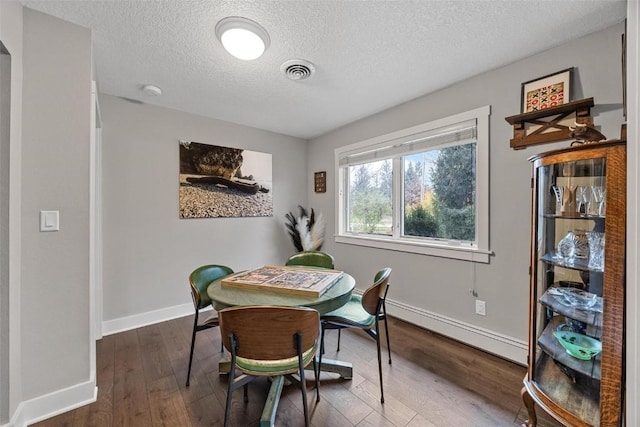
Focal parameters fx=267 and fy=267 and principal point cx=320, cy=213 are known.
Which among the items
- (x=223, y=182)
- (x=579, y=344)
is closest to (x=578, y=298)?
(x=579, y=344)

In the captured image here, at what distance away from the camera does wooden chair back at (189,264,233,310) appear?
1.80m

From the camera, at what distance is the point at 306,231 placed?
12.4 ft

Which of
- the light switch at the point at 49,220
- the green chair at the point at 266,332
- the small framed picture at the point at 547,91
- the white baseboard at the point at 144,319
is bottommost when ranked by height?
the white baseboard at the point at 144,319

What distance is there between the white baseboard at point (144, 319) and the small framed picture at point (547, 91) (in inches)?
148

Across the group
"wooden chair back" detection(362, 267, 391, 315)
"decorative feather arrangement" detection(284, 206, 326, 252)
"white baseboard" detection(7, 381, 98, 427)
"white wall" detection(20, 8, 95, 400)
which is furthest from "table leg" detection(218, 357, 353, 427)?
"decorative feather arrangement" detection(284, 206, 326, 252)

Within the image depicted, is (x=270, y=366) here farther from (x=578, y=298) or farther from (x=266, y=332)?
(x=578, y=298)

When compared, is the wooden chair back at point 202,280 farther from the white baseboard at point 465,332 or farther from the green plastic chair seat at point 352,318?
the white baseboard at point 465,332

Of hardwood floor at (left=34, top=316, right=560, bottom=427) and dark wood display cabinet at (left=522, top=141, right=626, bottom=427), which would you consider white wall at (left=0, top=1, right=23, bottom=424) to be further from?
dark wood display cabinet at (left=522, top=141, right=626, bottom=427)

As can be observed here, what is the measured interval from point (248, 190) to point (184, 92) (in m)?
Answer: 1.34

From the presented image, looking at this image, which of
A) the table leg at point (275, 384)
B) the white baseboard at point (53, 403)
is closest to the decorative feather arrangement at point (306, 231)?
the table leg at point (275, 384)

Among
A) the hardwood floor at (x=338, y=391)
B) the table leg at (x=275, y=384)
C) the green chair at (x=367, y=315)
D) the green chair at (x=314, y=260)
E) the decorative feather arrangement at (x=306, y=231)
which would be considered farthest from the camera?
the decorative feather arrangement at (x=306, y=231)

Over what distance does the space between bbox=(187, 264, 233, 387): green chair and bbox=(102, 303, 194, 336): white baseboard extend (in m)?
1.15

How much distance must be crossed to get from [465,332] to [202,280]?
2.26 meters

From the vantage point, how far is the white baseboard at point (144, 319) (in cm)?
262
